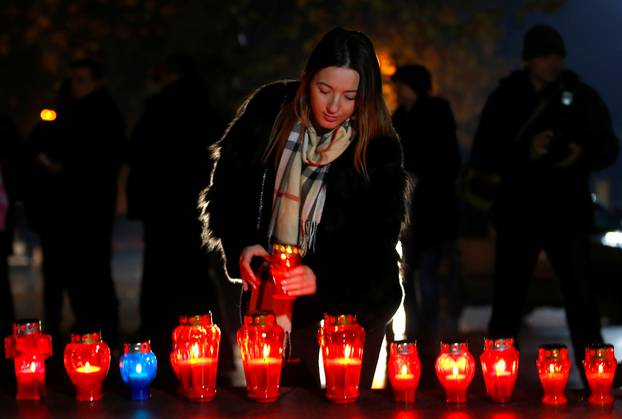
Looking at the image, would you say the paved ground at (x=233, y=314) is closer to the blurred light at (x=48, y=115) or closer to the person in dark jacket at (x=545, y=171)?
the person in dark jacket at (x=545, y=171)

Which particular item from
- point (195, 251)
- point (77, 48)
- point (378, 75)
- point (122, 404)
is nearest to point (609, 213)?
point (195, 251)

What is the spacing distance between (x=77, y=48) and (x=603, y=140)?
9047 millimetres

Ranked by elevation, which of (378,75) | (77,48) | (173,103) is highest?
(77,48)

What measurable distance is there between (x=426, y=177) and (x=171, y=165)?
161 centimetres

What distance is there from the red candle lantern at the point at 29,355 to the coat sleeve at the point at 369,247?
0.81 metres

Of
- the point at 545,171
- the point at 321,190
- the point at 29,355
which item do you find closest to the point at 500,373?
the point at 321,190

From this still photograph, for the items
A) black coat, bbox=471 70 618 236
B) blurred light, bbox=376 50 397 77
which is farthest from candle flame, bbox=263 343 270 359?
blurred light, bbox=376 50 397 77

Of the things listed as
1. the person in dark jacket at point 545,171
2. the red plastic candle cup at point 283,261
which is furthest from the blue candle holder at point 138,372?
the person in dark jacket at point 545,171

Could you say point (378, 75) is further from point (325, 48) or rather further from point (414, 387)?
point (414, 387)

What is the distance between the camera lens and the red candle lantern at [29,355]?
2.96m

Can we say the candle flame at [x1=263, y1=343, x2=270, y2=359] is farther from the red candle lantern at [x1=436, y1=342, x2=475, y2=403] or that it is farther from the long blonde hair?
the long blonde hair

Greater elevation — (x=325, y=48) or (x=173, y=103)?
(x=173, y=103)

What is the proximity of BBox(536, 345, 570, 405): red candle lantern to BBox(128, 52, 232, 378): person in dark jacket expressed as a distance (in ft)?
14.2

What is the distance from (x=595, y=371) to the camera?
2.92 meters
